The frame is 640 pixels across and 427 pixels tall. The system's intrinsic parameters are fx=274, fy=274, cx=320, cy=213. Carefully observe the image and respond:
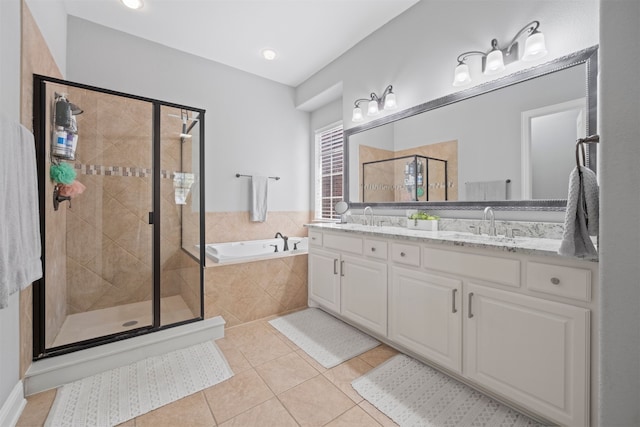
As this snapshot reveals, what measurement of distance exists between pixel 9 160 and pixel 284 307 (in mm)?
2256

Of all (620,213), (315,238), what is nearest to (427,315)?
(620,213)

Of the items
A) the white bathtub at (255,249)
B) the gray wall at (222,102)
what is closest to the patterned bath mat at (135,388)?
the white bathtub at (255,249)

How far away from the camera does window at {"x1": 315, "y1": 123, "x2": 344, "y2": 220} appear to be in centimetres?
375

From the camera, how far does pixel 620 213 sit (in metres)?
0.76

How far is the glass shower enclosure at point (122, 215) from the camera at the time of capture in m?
2.09

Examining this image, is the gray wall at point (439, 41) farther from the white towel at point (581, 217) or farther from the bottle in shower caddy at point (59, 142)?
the bottle in shower caddy at point (59, 142)

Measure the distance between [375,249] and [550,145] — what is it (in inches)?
49.9

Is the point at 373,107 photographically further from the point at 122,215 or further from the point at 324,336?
the point at 122,215

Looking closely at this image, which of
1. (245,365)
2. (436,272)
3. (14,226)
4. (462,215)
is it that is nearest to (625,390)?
(436,272)

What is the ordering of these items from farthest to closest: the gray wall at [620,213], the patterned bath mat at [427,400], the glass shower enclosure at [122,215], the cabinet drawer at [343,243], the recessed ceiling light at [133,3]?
the recessed ceiling light at [133,3] < the cabinet drawer at [343,243] < the glass shower enclosure at [122,215] < the patterned bath mat at [427,400] < the gray wall at [620,213]

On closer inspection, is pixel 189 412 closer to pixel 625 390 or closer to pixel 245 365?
pixel 245 365

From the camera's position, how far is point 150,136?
7.89 ft

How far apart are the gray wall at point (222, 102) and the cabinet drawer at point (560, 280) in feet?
10.1

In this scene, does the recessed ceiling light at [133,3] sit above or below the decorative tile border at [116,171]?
above
